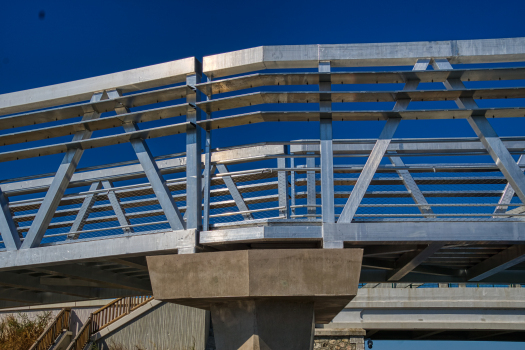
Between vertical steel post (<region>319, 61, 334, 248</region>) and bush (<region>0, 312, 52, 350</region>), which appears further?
bush (<region>0, 312, 52, 350</region>)

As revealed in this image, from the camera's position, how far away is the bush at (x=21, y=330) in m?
22.6

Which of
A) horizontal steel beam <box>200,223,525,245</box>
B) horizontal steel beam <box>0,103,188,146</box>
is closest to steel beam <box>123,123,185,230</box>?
horizontal steel beam <box>0,103,188,146</box>

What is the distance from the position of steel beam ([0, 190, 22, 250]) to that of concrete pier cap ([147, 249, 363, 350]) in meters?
3.27

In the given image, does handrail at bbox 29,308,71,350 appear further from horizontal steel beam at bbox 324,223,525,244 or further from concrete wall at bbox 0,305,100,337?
horizontal steel beam at bbox 324,223,525,244

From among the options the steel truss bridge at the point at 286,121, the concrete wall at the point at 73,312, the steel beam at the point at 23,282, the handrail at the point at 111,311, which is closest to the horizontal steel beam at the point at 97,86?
the steel truss bridge at the point at 286,121

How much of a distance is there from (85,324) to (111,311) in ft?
4.69

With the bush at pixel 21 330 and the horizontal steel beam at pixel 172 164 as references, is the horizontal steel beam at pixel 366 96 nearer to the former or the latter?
the horizontal steel beam at pixel 172 164

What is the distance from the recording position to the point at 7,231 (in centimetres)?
922

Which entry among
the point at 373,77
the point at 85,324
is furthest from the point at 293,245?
the point at 85,324

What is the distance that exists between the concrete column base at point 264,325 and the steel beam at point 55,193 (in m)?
3.52

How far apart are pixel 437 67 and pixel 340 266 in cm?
371

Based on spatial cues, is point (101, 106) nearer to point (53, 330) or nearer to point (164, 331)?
point (164, 331)

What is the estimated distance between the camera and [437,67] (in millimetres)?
8281

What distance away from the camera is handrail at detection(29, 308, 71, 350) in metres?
22.2
